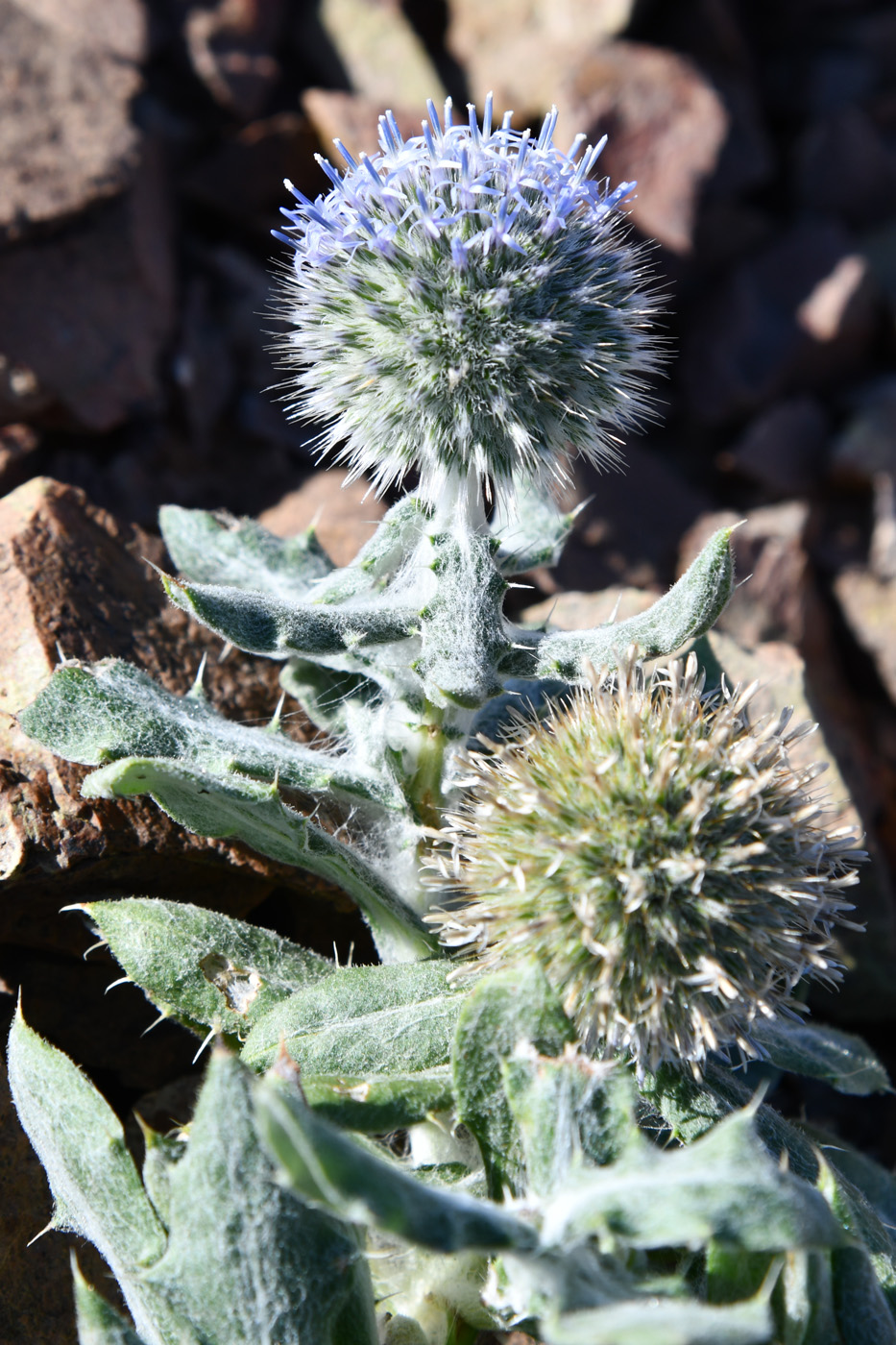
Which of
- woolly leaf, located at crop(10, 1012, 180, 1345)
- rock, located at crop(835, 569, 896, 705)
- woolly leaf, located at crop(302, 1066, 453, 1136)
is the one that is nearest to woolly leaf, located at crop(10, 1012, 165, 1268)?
woolly leaf, located at crop(10, 1012, 180, 1345)

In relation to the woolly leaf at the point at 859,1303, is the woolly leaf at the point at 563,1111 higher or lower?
higher

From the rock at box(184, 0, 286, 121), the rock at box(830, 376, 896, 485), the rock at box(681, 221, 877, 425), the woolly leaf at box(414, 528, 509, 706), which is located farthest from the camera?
the rock at box(681, 221, 877, 425)

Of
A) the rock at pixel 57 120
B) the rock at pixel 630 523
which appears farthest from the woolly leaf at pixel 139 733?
the rock at pixel 57 120

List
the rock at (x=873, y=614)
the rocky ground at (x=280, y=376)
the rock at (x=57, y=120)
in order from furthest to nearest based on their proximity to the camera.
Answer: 1. the rock at (x=873, y=614)
2. the rock at (x=57, y=120)
3. the rocky ground at (x=280, y=376)

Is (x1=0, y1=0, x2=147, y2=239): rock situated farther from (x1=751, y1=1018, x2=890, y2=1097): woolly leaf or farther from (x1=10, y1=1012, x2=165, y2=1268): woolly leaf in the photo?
(x1=751, y1=1018, x2=890, y2=1097): woolly leaf

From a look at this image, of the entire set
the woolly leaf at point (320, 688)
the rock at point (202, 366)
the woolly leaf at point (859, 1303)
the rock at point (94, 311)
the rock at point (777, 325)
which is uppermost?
the rock at point (94, 311)

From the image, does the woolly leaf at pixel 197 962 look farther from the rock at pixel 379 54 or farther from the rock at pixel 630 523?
the rock at pixel 379 54
